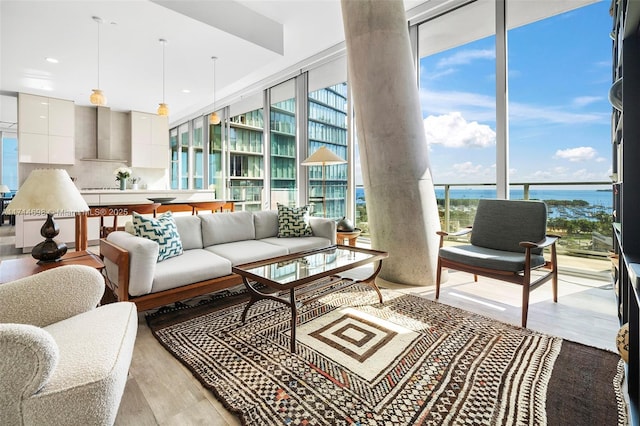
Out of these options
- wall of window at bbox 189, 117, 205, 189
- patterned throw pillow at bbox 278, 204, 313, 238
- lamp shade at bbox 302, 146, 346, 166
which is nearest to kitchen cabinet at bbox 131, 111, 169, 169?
wall of window at bbox 189, 117, 205, 189

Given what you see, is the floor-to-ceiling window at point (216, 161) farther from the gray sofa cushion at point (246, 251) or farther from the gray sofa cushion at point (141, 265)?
the gray sofa cushion at point (141, 265)

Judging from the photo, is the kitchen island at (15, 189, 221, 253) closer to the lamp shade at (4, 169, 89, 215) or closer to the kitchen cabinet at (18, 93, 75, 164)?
the kitchen cabinet at (18, 93, 75, 164)

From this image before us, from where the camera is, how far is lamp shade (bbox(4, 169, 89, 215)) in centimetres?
187

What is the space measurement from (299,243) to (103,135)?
6789mm

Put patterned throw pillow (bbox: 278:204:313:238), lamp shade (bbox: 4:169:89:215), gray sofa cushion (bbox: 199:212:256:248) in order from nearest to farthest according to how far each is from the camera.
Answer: lamp shade (bbox: 4:169:89:215)
gray sofa cushion (bbox: 199:212:256:248)
patterned throw pillow (bbox: 278:204:313:238)

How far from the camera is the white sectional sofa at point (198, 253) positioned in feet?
7.22

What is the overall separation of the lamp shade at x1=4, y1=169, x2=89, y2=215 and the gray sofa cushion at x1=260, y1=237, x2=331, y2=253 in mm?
1775

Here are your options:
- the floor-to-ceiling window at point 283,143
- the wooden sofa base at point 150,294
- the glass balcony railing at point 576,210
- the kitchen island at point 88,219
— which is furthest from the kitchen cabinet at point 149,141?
the glass balcony railing at point 576,210

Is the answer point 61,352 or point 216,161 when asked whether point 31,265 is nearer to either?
point 61,352

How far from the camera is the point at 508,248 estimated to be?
2820 mm

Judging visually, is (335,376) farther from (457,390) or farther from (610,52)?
(610,52)

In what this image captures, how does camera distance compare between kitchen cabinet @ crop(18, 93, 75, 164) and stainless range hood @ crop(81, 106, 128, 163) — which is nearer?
kitchen cabinet @ crop(18, 93, 75, 164)

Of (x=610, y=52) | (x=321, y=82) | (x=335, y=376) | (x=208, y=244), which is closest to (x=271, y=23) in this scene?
(x=321, y=82)

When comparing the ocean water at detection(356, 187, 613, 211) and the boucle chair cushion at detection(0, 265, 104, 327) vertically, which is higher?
the ocean water at detection(356, 187, 613, 211)
